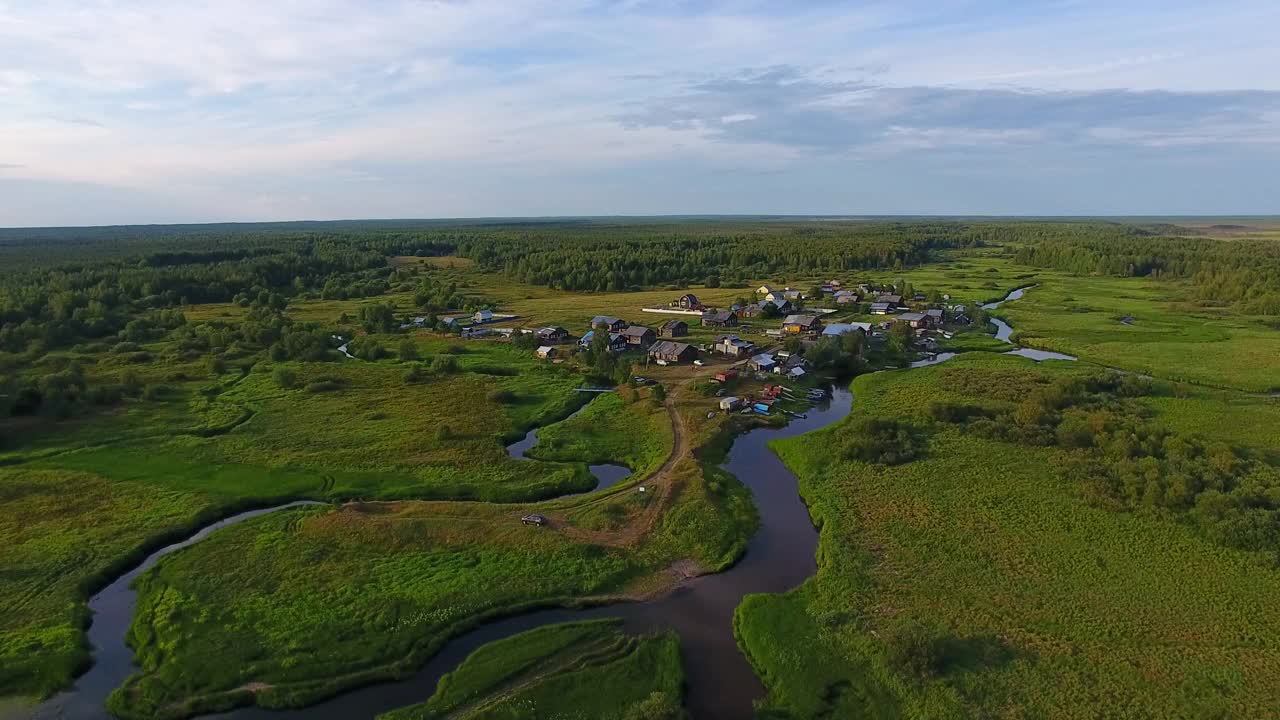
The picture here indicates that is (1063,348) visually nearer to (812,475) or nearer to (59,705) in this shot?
(812,475)

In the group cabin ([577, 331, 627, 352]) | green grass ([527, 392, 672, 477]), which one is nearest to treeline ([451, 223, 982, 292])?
cabin ([577, 331, 627, 352])

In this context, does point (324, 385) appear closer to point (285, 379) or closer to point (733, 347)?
point (285, 379)

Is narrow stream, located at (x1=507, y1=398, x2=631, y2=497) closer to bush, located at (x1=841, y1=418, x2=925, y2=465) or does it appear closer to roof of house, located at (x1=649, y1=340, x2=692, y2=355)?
bush, located at (x1=841, y1=418, x2=925, y2=465)

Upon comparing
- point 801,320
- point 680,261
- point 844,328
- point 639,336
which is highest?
point 680,261

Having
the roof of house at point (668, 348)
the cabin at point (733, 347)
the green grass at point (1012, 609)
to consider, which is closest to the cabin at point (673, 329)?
the cabin at point (733, 347)

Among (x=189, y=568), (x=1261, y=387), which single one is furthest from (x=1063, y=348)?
(x=189, y=568)

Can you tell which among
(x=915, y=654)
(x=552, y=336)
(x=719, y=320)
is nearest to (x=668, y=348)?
(x=552, y=336)
